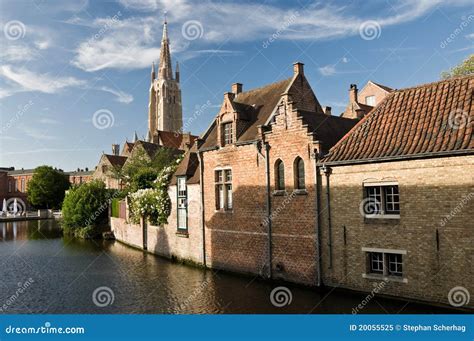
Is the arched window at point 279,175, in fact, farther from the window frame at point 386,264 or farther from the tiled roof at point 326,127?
the window frame at point 386,264

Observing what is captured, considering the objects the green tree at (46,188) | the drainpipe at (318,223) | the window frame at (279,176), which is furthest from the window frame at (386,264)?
the green tree at (46,188)

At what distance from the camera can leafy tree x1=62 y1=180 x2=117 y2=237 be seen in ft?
136

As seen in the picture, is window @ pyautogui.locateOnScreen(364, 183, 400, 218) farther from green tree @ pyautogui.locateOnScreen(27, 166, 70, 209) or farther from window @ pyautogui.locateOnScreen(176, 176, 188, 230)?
green tree @ pyautogui.locateOnScreen(27, 166, 70, 209)

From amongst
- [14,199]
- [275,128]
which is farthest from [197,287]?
[14,199]

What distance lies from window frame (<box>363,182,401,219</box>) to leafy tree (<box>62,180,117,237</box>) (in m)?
31.8

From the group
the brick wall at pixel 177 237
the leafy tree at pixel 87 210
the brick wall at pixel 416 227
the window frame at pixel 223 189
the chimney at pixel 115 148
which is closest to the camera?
the brick wall at pixel 416 227

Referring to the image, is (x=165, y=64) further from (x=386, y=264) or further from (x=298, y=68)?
(x=386, y=264)

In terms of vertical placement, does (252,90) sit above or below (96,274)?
above

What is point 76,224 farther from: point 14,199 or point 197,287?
point 14,199

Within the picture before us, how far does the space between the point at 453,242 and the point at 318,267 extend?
530 centimetres

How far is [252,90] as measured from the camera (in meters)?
24.7

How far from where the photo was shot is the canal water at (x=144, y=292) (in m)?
14.5

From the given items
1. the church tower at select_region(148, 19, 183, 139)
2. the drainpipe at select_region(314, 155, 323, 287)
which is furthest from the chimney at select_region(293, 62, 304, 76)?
the church tower at select_region(148, 19, 183, 139)

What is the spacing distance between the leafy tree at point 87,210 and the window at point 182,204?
1906 centimetres
